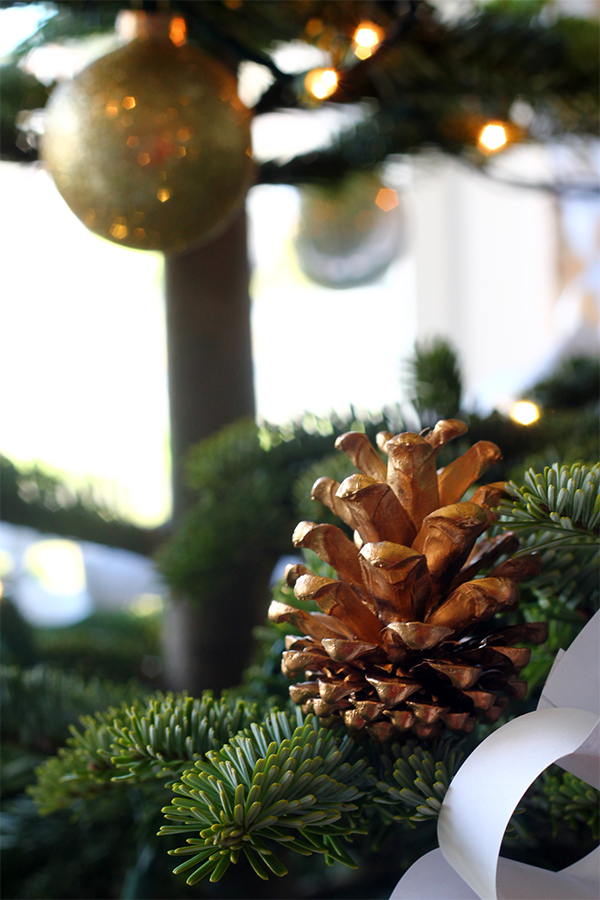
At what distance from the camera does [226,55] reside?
1.46 ft

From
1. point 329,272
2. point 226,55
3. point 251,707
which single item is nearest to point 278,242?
point 329,272

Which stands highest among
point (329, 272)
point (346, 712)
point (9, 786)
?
point (329, 272)

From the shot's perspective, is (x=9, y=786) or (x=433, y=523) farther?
(x=9, y=786)

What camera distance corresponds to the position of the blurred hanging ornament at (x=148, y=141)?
12.4 inches

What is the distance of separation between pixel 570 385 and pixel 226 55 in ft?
0.95

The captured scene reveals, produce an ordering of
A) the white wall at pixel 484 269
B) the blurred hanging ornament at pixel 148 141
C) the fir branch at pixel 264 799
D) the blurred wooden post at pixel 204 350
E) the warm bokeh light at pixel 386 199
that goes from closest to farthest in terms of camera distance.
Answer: the fir branch at pixel 264 799
the blurred hanging ornament at pixel 148 141
the blurred wooden post at pixel 204 350
the warm bokeh light at pixel 386 199
the white wall at pixel 484 269

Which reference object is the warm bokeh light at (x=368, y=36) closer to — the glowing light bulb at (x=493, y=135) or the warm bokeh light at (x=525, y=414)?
the glowing light bulb at (x=493, y=135)

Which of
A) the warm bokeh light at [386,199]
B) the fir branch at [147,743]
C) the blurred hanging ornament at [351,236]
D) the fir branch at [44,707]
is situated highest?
the warm bokeh light at [386,199]

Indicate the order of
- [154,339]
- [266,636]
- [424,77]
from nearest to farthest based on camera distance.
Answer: [266,636]
[424,77]
[154,339]

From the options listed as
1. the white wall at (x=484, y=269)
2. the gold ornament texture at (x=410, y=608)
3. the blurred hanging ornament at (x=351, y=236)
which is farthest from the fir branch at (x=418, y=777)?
the white wall at (x=484, y=269)

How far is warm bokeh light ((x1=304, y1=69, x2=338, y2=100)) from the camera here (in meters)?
0.36

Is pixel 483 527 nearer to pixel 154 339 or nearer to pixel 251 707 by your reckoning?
pixel 251 707

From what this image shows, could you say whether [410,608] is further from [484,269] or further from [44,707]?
[484,269]

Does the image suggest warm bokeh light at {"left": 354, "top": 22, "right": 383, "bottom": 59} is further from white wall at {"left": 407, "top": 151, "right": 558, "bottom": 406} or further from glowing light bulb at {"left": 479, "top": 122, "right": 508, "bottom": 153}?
white wall at {"left": 407, "top": 151, "right": 558, "bottom": 406}
